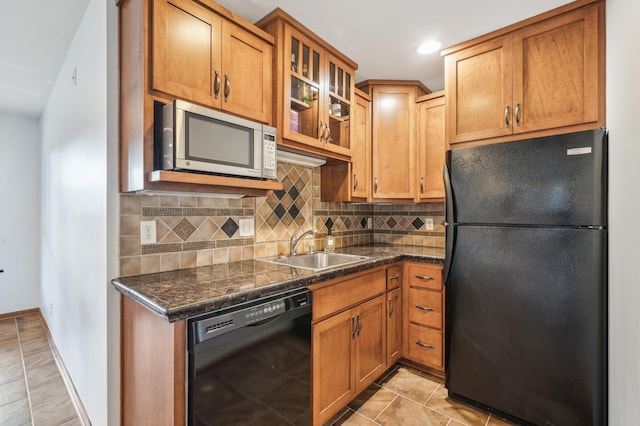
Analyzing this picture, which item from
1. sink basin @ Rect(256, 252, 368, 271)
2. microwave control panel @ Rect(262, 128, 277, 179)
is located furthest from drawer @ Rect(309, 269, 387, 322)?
microwave control panel @ Rect(262, 128, 277, 179)

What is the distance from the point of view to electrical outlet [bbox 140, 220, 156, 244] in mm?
1558

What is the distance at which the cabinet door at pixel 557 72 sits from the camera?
1.69 metres

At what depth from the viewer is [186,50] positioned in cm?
141

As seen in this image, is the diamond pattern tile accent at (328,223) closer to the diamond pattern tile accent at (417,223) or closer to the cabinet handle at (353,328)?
the diamond pattern tile accent at (417,223)

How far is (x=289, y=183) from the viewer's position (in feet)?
7.80

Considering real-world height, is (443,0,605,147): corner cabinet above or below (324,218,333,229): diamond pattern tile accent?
above

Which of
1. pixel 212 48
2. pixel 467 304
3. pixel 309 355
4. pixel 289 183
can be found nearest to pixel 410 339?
pixel 467 304

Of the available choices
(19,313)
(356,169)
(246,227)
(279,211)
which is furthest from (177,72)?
(19,313)

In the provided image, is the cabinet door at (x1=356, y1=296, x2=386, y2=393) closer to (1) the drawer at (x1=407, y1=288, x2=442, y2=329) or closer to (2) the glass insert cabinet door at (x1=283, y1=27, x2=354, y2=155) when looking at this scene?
(1) the drawer at (x1=407, y1=288, x2=442, y2=329)

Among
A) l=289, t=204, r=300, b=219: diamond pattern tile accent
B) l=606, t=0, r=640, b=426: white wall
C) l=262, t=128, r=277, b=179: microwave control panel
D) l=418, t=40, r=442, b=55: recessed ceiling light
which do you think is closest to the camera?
l=606, t=0, r=640, b=426: white wall

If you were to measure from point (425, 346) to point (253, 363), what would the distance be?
155cm

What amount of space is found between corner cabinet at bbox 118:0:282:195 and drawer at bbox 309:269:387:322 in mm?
666

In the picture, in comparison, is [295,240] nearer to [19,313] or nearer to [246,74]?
[246,74]

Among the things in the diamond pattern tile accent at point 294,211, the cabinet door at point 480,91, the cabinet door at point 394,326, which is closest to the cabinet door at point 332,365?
the cabinet door at point 394,326
